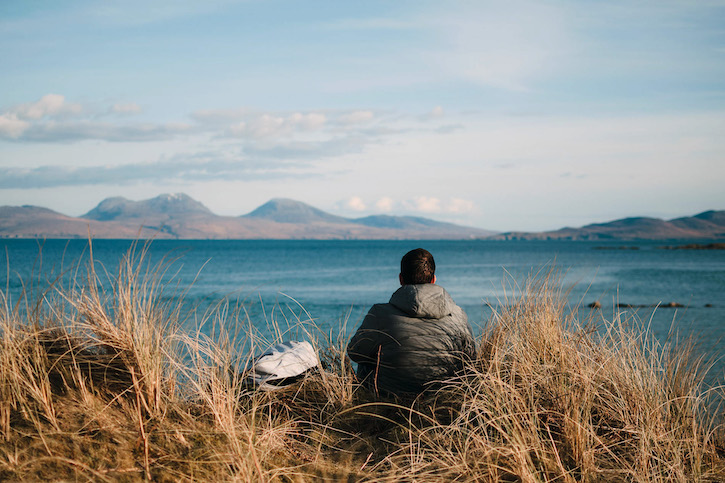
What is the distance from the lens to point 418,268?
15.3 feet

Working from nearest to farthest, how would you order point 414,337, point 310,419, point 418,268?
point 310,419 → point 414,337 → point 418,268

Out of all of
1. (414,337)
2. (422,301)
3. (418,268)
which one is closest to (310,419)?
(414,337)

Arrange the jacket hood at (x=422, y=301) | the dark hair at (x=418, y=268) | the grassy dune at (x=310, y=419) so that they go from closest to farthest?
the grassy dune at (x=310, y=419), the jacket hood at (x=422, y=301), the dark hair at (x=418, y=268)

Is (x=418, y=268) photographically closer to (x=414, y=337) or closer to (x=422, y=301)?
(x=422, y=301)

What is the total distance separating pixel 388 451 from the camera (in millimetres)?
3871

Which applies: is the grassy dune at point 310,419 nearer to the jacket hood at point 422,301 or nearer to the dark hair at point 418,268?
the jacket hood at point 422,301

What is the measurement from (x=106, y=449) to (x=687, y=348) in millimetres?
4555

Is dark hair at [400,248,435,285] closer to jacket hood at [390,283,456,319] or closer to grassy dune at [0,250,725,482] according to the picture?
jacket hood at [390,283,456,319]

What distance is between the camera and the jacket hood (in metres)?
4.54

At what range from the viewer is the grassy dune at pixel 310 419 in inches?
127

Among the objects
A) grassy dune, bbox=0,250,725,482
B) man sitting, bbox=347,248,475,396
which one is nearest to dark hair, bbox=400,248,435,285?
man sitting, bbox=347,248,475,396

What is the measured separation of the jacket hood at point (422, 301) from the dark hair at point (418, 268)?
0.10m

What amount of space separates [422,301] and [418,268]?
297 mm

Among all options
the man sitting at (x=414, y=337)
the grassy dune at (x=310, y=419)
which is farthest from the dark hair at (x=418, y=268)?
the grassy dune at (x=310, y=419)
